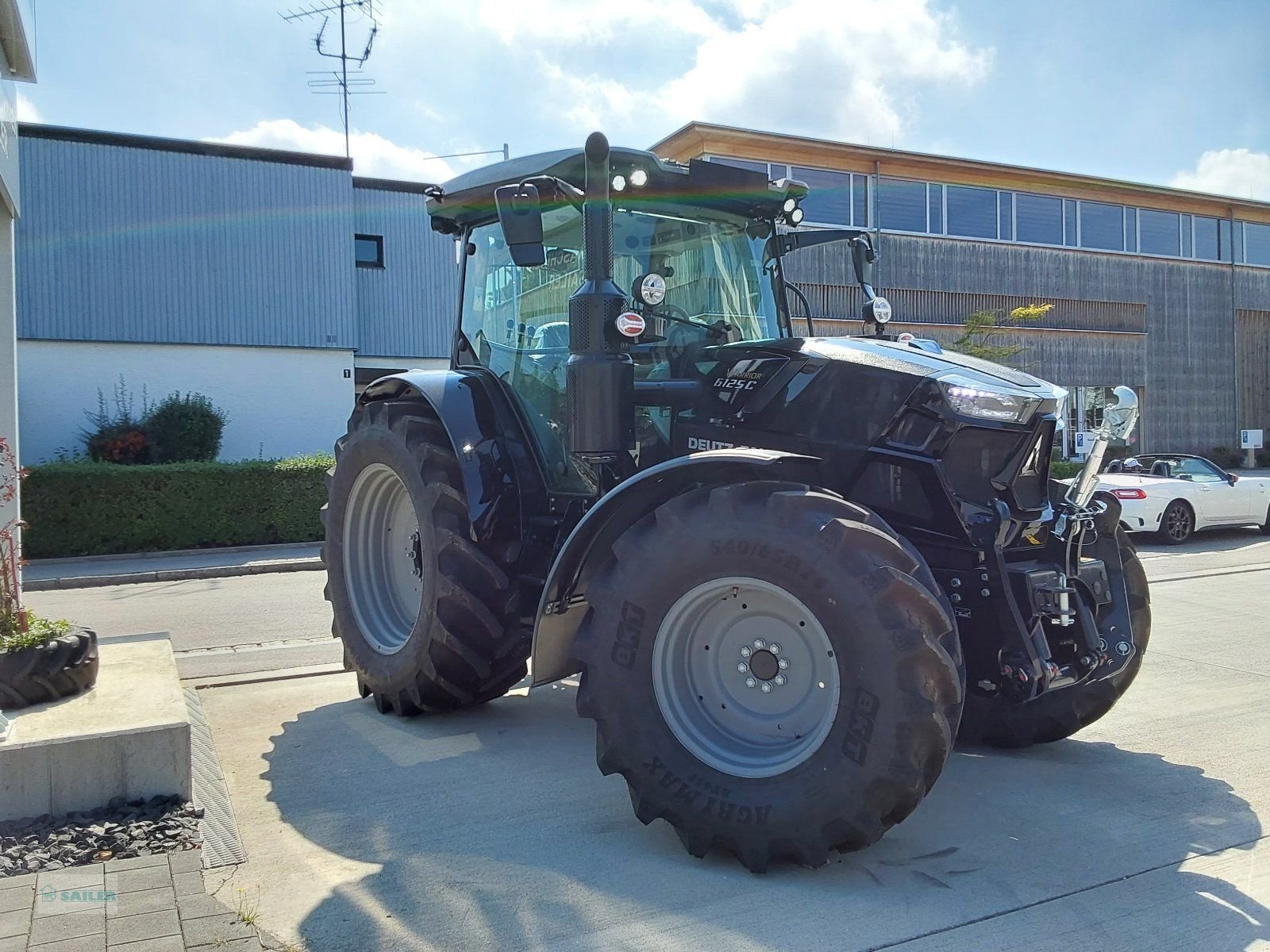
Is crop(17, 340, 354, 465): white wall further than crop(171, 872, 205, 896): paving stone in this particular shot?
Yes

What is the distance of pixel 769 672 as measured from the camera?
12.1 feet

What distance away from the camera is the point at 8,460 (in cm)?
543

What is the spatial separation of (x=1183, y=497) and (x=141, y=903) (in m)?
15.7

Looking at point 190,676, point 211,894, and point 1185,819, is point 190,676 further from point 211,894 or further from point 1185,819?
point 1185,819

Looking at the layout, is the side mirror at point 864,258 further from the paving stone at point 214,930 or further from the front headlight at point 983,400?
the paving stone at point 214,930

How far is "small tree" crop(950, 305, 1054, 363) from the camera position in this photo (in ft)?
74.0

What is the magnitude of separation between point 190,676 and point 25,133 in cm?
1823

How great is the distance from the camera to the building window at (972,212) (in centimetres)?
2755

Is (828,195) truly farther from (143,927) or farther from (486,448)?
(143,927)

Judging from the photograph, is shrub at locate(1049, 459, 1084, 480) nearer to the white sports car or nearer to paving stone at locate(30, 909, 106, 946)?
the white sports car

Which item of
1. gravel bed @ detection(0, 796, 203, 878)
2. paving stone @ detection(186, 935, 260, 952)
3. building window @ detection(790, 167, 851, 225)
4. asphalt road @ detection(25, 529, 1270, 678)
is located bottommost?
asphalt road @ detection(25, 529, 1270, 678)

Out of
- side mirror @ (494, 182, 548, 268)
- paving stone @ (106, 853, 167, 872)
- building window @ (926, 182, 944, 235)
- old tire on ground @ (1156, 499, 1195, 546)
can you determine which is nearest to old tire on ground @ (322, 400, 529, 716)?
side mirror @ (494, 182, 548, 268)

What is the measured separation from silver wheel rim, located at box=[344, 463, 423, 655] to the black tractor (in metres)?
0.02

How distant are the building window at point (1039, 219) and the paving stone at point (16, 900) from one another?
29.2 meters
